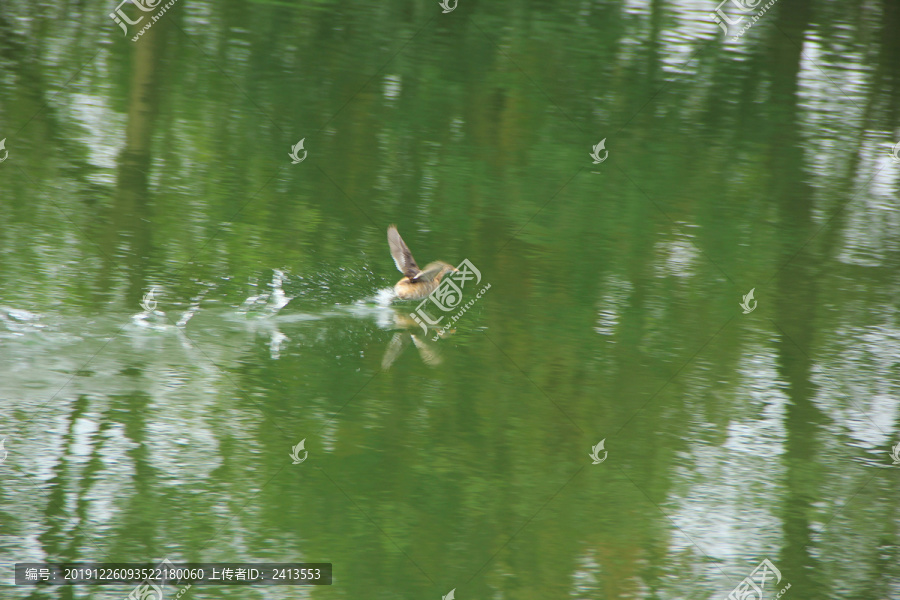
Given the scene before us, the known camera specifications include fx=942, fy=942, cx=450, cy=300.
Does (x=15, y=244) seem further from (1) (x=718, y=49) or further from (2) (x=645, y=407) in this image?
(1) (x=718, y=49)

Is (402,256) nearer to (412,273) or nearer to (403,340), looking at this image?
(412,273)

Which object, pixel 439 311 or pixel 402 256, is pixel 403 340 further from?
pixel 402 256

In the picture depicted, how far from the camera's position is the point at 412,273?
3.82 m

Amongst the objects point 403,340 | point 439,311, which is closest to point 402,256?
point 439,311

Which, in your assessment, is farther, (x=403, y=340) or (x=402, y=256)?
(x=402, y=256)

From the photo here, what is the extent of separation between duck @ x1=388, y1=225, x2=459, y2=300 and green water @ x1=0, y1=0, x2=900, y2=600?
0.35 ft

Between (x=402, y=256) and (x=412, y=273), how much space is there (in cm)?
9

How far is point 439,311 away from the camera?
12.7 feet

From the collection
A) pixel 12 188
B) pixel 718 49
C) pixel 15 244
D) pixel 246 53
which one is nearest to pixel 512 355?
pixel 15 244

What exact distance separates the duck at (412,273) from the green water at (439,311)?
0.35ft

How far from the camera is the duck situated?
3805 mm

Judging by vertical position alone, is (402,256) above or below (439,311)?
above

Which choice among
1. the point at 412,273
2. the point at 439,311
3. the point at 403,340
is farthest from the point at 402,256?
the point at 403,340

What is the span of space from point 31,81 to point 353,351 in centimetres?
284
